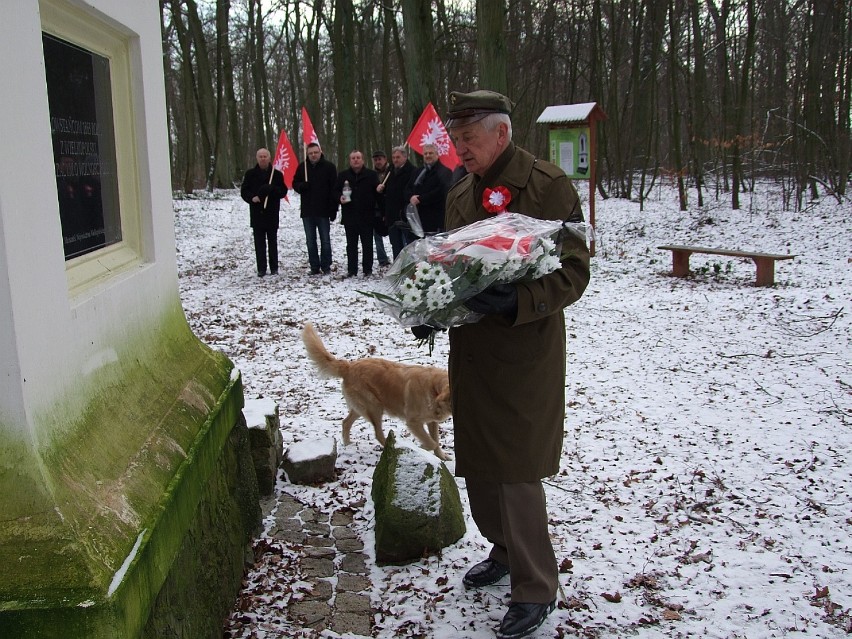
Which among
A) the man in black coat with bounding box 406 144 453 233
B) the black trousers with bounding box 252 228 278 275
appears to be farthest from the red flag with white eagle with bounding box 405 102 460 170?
the black trousers with bounding box 252 228 278 275

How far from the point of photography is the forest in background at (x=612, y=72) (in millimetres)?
17094

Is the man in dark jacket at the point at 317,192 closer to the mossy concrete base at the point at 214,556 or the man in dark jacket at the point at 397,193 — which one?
the man in dark jacket at the point at 397,193

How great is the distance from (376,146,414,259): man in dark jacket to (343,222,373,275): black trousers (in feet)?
1.32

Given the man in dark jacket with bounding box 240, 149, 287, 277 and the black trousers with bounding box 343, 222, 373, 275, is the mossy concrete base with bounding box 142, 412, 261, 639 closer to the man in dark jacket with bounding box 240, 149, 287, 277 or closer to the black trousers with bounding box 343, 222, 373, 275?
the black trousers with bounding box 343, 222, 373, 275

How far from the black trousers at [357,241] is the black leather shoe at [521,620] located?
29.9 ft

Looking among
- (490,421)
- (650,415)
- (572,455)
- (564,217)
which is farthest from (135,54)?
(650,415)

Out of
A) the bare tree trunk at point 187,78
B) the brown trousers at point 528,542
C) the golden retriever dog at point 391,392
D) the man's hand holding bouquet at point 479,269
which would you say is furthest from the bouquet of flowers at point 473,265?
the bare tree trunk at point 187,78

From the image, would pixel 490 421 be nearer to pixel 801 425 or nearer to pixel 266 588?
pixel 266 588

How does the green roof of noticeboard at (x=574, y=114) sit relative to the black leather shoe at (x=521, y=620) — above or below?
above

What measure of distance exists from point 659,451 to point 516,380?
2.55m

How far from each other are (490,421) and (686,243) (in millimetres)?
Result: 14041

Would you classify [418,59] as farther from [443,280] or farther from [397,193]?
[443,280]

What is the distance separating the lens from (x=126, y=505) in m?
2.14

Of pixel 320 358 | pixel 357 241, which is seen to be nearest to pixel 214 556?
pixel 320 358
